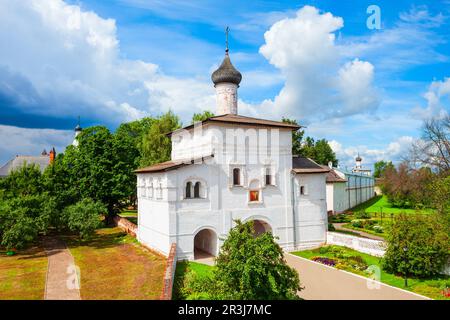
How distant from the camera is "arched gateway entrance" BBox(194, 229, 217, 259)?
19141 millimetres

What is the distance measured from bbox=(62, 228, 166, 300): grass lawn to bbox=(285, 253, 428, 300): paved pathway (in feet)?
21.0

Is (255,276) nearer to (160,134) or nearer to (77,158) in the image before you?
(77,158)

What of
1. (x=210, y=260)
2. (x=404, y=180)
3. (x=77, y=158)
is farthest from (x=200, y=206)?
(x=404, y=180)

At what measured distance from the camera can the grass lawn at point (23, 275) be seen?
1303 centimetres

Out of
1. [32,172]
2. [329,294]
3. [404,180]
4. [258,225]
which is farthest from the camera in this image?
→ [404,180]

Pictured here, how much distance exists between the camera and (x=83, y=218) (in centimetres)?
2227

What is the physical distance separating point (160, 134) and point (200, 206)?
19204mm

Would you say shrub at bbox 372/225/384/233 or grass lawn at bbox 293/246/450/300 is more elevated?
shrub at bbox 372/225/384/233

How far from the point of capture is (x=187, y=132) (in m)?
22.6

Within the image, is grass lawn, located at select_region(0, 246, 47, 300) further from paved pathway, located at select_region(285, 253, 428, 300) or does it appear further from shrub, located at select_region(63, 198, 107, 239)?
paved pathway, located at select_region(285, 253, 428, 300)

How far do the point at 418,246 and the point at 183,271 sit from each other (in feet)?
36.5

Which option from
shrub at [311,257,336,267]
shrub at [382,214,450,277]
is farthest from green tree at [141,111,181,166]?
shrub at [382,214,450,277]

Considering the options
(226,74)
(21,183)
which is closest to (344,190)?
(226,74)

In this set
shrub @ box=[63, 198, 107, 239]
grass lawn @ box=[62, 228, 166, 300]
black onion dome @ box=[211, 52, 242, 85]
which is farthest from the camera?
black onion dome @ box=[211, 52, 242, 85]
